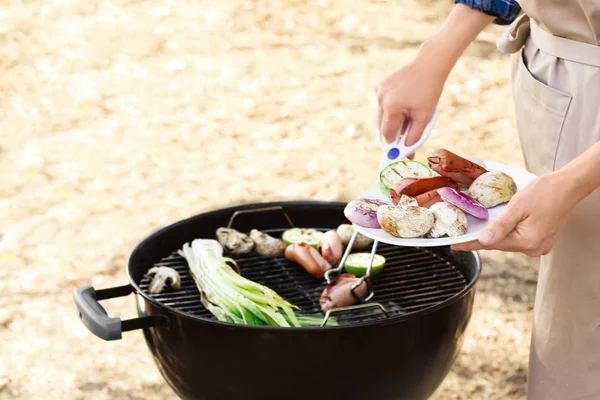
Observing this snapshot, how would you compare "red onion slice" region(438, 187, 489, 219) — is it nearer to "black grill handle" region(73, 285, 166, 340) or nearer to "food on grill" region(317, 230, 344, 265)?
"food on grill" region(317, 230, 344, 265)

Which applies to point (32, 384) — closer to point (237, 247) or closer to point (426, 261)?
point (237, 247)

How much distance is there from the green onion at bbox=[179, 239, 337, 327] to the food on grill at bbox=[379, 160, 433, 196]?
41cm

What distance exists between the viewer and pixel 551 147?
6.13ft

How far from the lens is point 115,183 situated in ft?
16.1

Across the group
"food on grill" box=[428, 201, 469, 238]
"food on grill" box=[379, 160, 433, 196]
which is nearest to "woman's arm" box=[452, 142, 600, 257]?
"food on grill" box=[428, 201, 469, 238]

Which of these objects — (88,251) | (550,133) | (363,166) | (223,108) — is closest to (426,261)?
(550,133)

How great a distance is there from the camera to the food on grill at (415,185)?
75.4 inches

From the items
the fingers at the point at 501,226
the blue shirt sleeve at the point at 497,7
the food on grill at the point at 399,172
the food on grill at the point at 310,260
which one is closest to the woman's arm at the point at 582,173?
the fingers at the point at 501,226

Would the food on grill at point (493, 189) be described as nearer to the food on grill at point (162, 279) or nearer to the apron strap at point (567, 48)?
the apron strap at point (567, 48)

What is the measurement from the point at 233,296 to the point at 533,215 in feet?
2.90

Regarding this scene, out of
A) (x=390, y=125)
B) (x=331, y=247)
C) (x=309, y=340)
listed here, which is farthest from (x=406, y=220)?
Result: (x=331, y=247)

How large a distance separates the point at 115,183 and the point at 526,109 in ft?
A: 11.1

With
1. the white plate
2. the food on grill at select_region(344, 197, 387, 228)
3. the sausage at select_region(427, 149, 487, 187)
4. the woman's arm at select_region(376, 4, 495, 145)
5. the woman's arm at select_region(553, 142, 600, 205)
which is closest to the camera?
the woman's arm at select_region(553, 142, 600, 205)

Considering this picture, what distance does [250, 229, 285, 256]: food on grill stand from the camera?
2.53 m
